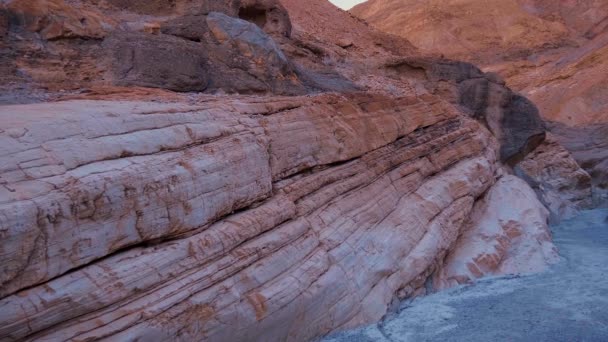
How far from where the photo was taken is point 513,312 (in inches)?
215

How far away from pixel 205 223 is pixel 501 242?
488cm

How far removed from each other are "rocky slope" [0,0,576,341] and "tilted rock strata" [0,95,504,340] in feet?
0.04

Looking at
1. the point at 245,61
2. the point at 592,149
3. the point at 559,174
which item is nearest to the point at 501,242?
the point at 245,61

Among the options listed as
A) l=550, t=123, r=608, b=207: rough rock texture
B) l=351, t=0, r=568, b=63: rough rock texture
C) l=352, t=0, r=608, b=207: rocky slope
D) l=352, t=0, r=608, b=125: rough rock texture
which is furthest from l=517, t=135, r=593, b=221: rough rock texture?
l=351, t=0, r=568, b=63: rough rock texture

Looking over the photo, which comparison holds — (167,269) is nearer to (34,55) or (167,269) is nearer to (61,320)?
(61,320)

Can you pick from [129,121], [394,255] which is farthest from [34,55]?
[394,255]

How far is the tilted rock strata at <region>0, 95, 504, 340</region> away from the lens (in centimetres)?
325

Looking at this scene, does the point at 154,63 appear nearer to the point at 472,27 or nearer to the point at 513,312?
the point at 513,312

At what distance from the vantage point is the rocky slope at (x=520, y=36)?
2416cm

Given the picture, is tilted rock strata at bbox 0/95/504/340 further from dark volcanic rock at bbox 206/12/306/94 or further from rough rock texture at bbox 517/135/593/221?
rough rock texture at bbox 517/135/593/221

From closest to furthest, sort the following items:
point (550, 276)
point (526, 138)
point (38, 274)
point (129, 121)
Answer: point (38, 274) → point (129, 121) → point (550, 276) → point (526, 138)

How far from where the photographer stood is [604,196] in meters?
14.6

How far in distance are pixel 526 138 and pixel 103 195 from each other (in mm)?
9521

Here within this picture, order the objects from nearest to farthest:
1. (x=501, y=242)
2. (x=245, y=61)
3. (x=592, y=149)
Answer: (x=245, y=61), (x=501, y=242), (x=592, y=149)
